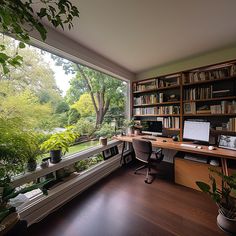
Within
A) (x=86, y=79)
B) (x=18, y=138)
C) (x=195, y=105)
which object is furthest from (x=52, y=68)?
(x=195, y=105)

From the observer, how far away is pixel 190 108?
8.69 ft

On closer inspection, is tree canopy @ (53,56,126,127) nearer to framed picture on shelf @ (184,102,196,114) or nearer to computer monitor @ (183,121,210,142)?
framed picture on shelf @ (184,102,196,114)

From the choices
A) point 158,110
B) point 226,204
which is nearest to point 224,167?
point 226,204

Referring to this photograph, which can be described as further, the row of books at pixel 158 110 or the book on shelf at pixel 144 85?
the book on shelf at pixel 144 85

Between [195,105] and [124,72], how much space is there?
5.74 feet

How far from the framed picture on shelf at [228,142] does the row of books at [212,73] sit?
3.47 feet

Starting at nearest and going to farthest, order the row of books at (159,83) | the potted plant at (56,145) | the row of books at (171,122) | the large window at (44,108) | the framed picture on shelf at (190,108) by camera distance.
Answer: the large window at (44,108) → the potted plant at (56,145) → the framed picture on shelf at (190,108) → the row of books at (171,122) → the row of books at (159,83)

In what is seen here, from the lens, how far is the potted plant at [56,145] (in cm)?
179

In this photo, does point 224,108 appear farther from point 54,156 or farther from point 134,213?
point 54,156

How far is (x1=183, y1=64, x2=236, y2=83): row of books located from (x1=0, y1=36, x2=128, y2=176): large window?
71.4 inches

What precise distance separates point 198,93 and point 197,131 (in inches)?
28.9

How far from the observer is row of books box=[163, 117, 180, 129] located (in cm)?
283

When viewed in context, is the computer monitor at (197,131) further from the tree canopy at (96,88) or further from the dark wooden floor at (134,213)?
the tree canopy at (96,88)

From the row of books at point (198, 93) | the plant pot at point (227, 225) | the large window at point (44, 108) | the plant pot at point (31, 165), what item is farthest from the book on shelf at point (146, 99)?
the plant pot at point (31, 165)
